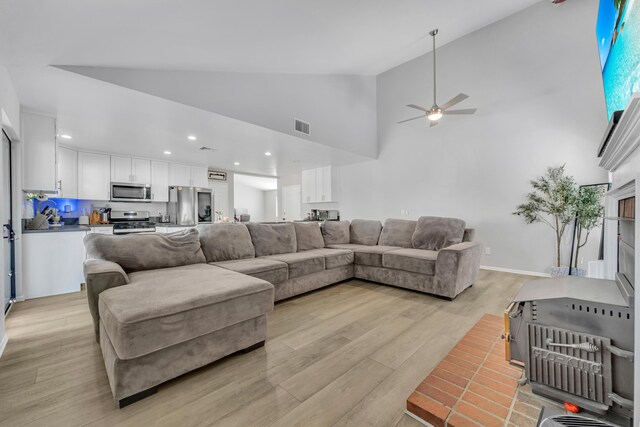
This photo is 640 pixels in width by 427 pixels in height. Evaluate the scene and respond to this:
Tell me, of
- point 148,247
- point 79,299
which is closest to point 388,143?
point 148,247

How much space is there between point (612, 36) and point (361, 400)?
247 centimetres

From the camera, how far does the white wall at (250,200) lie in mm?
10789

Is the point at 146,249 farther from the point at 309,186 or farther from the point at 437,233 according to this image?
the point at 309,186

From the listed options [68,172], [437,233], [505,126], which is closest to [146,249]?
[437,233]

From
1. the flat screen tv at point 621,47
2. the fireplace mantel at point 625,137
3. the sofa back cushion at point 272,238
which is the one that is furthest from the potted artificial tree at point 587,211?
the sofa back cushion at point 272,238

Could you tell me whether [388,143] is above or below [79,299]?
above

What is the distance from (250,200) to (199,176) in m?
4.72

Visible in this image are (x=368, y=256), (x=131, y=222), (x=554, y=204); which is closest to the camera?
(x=368, y=256)

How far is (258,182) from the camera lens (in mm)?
10250

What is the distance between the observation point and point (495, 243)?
175 inches

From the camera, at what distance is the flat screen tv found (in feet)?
3.47

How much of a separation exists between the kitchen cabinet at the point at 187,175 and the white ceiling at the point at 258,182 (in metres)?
2.80

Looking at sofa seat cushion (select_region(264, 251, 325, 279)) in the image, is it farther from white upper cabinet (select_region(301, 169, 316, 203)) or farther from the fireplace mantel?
white upper cabinet (select_region(301, 169, 316, 203))

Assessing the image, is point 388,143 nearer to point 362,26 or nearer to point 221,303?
point 362,26
